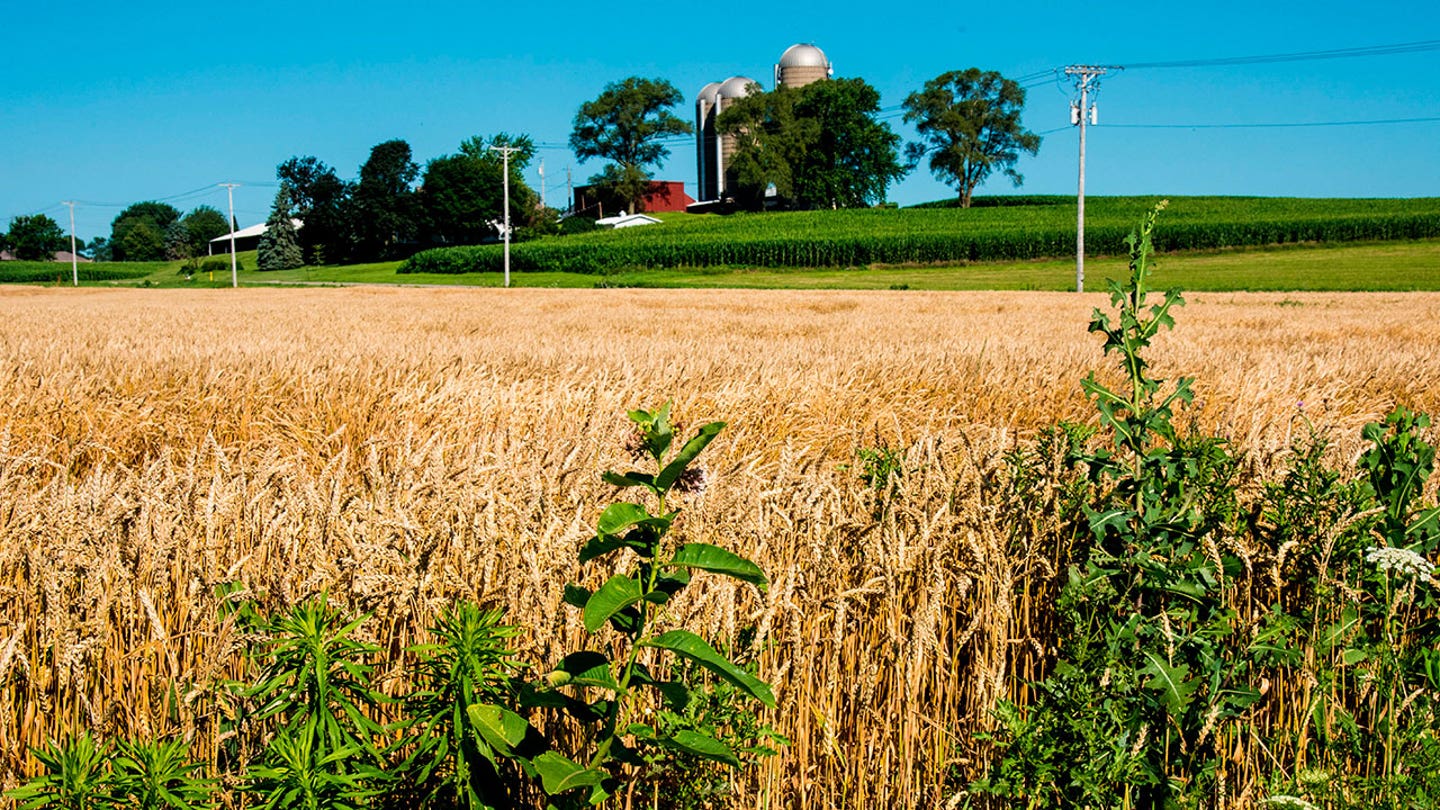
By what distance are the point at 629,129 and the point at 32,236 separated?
283 ft

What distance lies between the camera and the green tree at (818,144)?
10106 centimetres

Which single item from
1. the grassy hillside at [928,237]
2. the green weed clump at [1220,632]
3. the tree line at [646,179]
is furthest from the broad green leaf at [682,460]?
the tree line at [646,179]

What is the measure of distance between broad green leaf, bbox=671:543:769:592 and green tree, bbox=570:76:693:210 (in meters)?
112

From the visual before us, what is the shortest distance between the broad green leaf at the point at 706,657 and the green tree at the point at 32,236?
548 feet

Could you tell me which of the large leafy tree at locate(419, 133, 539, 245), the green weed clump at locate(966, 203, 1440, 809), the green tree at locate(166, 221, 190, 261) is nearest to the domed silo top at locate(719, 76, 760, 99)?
the large leafy tree at locate(419, 133, 539, 245)

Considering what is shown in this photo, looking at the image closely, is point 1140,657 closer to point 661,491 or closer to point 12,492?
point 661,491

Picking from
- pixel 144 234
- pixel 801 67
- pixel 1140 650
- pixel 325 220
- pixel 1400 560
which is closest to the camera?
pixel 1140 650

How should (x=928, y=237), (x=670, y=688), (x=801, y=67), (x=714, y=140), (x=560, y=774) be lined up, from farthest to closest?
(x=714, y=140) < (x=801, y=67) < (x=928, y=237) < (x=670, y=688) < (x=560, y=774)

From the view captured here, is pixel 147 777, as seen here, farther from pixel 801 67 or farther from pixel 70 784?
pixel 801 67

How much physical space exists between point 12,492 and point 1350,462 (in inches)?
162

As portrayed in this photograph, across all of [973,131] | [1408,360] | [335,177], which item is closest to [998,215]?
[973,131]

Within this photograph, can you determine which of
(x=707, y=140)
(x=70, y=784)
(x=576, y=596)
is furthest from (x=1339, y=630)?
(x=707, y=140)

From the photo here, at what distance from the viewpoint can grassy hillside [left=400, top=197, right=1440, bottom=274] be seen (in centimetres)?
6550

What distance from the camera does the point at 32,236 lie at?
14112cm
